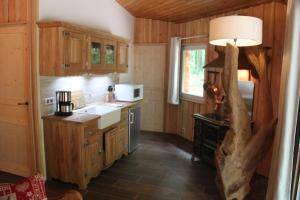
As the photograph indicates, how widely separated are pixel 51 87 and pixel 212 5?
2.82 m

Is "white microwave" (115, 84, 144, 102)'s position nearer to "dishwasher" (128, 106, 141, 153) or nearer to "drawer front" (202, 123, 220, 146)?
"dishwasher" (128, 106, 141, 153)

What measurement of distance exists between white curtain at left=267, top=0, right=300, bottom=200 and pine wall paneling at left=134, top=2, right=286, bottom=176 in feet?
4.03

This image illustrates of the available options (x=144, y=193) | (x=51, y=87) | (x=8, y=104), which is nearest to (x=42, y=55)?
(x=51, y=87)

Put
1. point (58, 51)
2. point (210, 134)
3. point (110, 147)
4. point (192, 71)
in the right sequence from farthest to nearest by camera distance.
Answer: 1. point (192, 71)
2. point (210, 134)
3. point (110, 147)
4. point (58, 51)

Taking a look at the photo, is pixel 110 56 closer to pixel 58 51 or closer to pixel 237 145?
pixel 58 51

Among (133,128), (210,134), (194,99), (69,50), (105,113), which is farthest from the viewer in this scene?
(194,99)

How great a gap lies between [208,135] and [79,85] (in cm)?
218

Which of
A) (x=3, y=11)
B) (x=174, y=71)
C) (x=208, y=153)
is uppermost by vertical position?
(x=3, y=11)

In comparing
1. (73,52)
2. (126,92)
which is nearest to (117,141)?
(126,92)

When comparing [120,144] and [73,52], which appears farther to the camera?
[120,144]

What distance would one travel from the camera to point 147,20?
5.74m

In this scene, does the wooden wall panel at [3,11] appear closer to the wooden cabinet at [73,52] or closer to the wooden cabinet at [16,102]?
the wooden cabinet at [16,102]

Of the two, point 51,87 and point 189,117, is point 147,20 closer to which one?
point 189,117

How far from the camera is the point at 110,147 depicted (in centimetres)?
376
